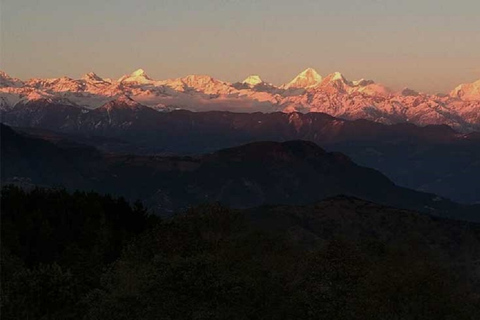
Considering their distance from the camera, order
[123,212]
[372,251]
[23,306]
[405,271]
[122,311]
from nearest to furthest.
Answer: [122,311], [23,306], [405,271], [372,251], [123,212]

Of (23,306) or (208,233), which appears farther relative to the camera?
(208,233)

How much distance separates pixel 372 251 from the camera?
177 m

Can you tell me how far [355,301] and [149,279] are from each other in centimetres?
2902

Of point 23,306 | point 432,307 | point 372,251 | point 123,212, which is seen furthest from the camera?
point 123,212

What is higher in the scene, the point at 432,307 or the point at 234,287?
the point at 234,287

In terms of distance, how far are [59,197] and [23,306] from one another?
91.5 meters

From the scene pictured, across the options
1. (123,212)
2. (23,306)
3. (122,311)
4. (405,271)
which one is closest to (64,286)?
(23,306)

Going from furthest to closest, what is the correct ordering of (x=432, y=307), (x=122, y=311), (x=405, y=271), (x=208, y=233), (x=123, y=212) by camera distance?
1. (x=123, y=212)
2. (x=208, y=233)
3. (x=405, y=271)
4. (x=432, y=307)
5. (x=122, y=311)

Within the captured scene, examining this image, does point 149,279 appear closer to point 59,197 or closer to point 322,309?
point 322,309

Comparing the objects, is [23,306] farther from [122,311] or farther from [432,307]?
[432,307]

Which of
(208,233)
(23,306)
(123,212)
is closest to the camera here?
(23,306)

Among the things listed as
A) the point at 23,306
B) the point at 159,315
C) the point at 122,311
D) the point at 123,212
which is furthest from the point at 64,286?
the point at 123,212

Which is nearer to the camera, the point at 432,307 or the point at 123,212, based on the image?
the point at 432,307

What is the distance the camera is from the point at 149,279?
318 feet
